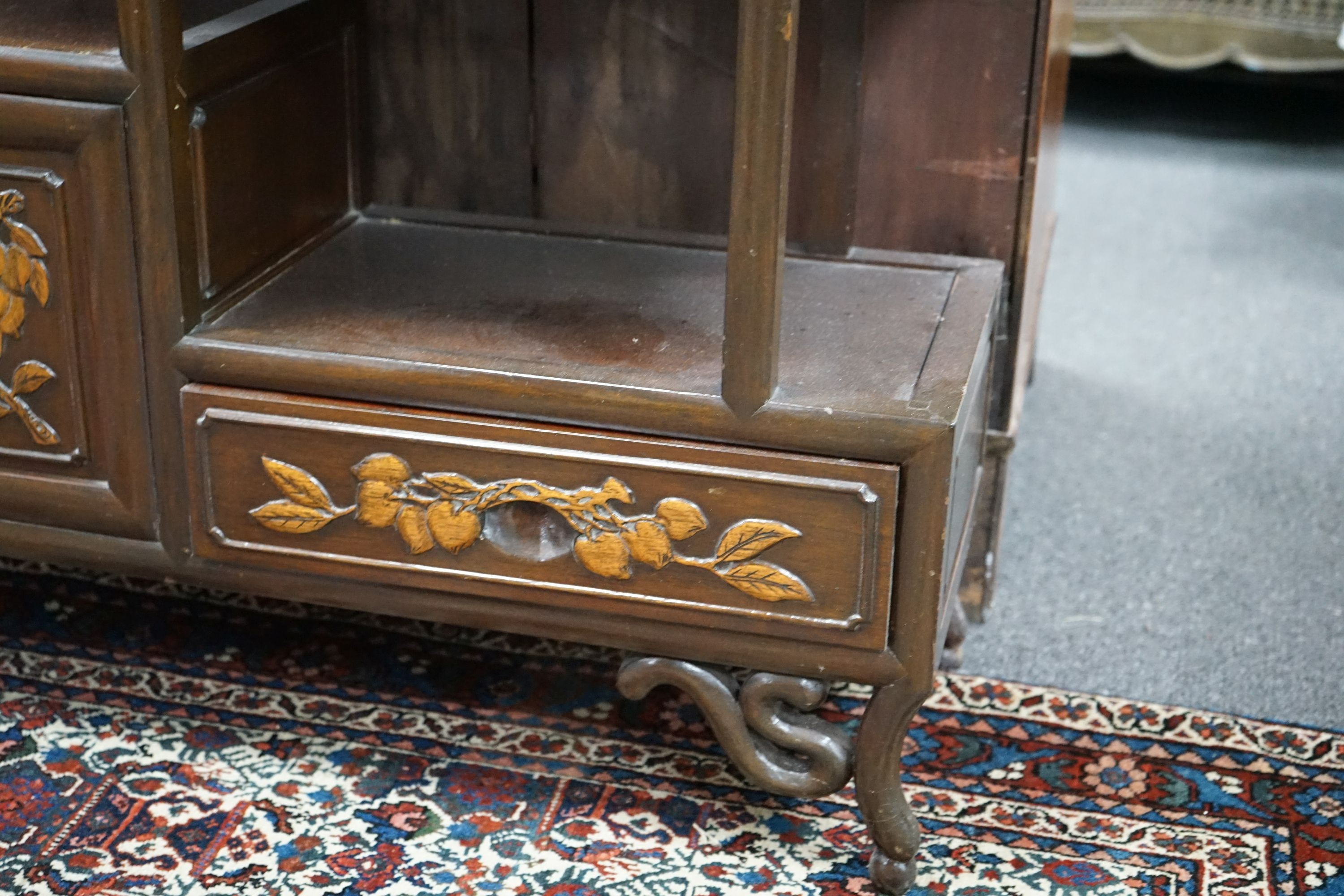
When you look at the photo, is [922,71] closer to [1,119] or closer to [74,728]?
[1,119]

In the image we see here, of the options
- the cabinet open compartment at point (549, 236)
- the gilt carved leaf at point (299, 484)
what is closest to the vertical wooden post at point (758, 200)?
the cabinet open compartment at point (549, 236)

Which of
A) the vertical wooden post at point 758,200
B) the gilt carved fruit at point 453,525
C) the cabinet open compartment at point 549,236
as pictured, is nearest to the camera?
the vertical wooden post at point 758,200

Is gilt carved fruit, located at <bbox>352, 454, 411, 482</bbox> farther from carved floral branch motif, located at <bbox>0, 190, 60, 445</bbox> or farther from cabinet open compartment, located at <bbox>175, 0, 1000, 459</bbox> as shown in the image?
carved floral branch motif, located at <bbox>0, 190, 60, 445</bbox>

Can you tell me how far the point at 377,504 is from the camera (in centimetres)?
139

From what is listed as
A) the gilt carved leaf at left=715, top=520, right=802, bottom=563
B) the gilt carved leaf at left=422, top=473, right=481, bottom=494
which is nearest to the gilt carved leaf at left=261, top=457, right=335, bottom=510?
the gilt carved leaf at left=422, top=473, right=481, bottom=494

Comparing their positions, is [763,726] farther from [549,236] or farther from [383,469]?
[549,236]

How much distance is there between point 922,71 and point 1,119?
85 centimetres

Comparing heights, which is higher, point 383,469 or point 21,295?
point 21,295

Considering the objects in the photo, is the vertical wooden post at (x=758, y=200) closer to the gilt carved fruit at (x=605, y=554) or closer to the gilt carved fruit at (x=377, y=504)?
the gilt carved fruit at (x=605, y=554)

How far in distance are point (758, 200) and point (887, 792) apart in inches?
21.5

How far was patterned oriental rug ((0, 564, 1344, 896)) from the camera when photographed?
56.1 inches

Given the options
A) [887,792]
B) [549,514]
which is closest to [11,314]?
[549,514]

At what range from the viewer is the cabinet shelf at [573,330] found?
→ 1.30 metres

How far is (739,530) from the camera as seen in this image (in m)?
1.31
